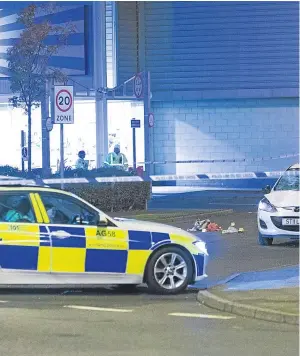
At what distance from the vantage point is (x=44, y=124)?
33.5 metres

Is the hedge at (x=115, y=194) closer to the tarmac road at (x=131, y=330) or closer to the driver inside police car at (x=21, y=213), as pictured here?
the driver inside police car at (x=21, y=213)

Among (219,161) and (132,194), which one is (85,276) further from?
(219,161)

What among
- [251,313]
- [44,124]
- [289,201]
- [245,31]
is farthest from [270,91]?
[251,313]

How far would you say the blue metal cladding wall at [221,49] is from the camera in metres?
44.0

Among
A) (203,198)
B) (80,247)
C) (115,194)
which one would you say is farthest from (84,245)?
(203,198)

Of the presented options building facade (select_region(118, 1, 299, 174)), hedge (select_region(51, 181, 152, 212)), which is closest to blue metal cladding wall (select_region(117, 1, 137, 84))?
building facade (select_region(118, 1, 299, 174))

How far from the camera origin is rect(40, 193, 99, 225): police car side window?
1351 cm

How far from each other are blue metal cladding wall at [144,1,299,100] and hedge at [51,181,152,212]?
15396 mm

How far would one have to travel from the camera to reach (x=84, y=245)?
13.4 m

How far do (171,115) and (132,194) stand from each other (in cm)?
1603

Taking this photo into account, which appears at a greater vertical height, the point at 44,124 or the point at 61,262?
the point at 44,124

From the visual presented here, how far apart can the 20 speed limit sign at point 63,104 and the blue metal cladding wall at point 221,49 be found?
69.6 ft

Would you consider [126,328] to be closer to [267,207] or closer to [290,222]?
[290,222]

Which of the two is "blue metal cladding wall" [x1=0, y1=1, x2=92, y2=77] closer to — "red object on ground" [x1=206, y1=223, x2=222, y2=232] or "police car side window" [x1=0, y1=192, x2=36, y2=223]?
"red object on ground" [x1=206, y1=223, x2=222, y2=232]
